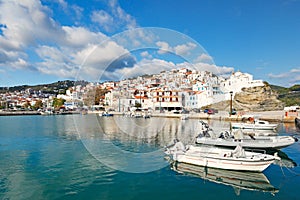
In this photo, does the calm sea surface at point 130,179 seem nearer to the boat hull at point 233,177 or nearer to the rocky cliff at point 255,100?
the boat hull at point 233,177

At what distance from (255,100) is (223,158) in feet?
118

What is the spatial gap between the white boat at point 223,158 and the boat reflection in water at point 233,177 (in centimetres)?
17

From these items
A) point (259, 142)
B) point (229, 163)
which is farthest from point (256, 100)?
point (229, 163)

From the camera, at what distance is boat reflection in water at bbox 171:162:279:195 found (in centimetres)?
616

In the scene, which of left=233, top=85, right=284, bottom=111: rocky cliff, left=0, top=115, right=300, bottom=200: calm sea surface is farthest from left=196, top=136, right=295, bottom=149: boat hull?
left=233, top=85, right=284, bottom=111: rocky cliff

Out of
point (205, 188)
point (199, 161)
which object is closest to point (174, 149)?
point (199, 161)

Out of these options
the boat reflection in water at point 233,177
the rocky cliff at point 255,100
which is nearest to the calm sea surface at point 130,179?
the boat reflection in water at point 233,177

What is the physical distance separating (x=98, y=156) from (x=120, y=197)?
13.5ft

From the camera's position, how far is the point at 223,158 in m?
7.42

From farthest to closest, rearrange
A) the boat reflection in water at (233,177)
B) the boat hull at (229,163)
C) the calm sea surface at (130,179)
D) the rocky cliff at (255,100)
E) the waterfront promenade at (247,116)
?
the rocky cliff at (255,100)
the waterfront promenade at (247,116)
the boat hull at (229,163)
the boat reflection in water at (233,177)
the calm sea surface at (130,179)

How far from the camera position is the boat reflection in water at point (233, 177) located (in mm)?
6164

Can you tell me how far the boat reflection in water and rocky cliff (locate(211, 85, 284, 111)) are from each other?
1248 inches

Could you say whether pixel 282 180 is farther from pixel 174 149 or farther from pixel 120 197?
pixel 120 197

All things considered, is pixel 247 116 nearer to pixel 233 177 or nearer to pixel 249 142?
pixel 249 142
